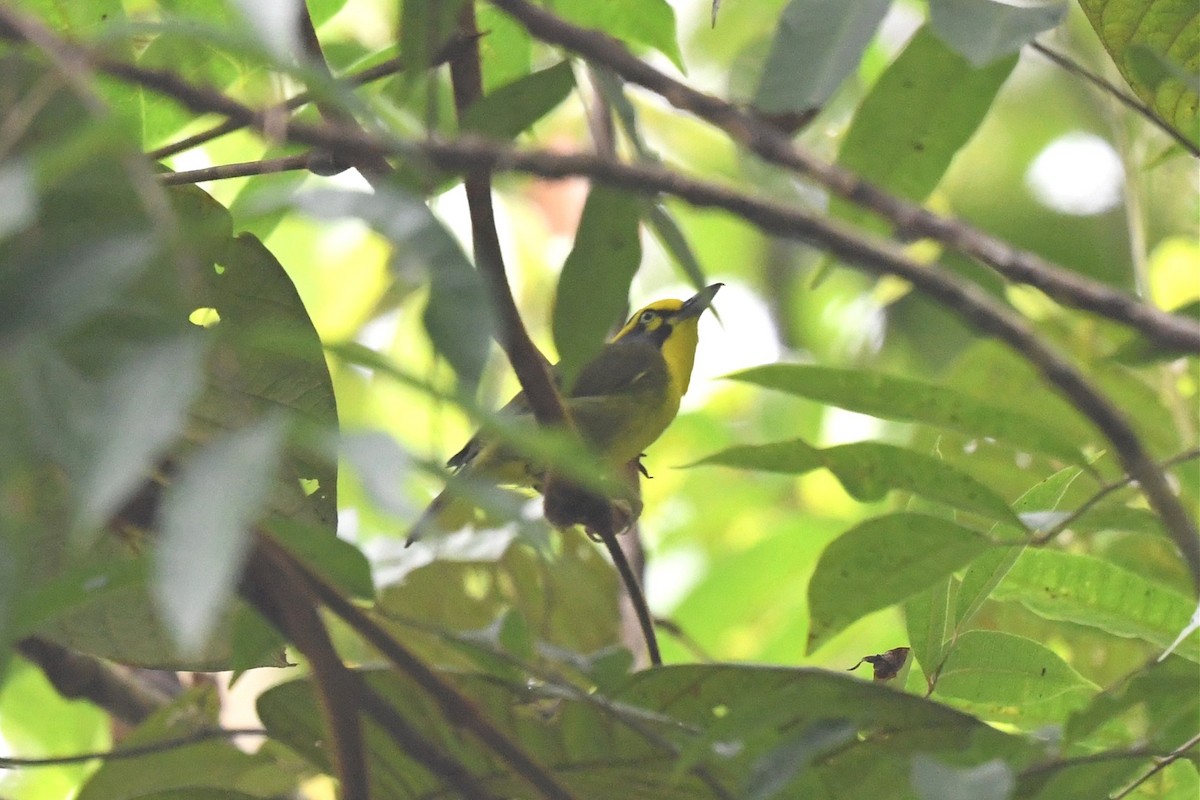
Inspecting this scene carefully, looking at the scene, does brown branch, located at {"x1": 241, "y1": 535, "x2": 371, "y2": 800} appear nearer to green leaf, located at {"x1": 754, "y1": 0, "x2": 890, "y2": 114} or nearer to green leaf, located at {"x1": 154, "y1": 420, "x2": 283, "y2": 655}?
green leaf, located at {"x1": 154, "y1": 420, "x2": 283, "y2": 655}

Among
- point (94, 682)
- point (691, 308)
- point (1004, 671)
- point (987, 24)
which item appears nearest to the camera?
point (987, 24)

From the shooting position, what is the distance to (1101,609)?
1.57 m

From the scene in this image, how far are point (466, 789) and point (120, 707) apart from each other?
1323mm

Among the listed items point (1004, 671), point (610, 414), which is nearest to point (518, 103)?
point (1004, 671)

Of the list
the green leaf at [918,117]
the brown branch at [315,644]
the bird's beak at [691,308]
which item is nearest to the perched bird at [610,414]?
the bird's beak at [691,308]

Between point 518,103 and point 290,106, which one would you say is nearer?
point 518,103

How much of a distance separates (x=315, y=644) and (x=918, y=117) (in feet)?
3.00

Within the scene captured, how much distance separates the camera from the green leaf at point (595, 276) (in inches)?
42.6

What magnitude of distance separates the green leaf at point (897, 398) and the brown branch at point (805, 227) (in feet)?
0.64

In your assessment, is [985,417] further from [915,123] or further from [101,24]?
[101,24]

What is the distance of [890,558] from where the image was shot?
4.08 ft

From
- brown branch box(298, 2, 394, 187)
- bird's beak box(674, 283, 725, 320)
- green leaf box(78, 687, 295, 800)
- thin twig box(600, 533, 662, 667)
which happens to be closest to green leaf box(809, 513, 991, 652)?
thin twig box(600, 533, 662, 667)

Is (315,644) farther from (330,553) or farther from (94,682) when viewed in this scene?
(94,682)

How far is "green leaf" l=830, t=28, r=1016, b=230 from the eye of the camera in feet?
5.14
